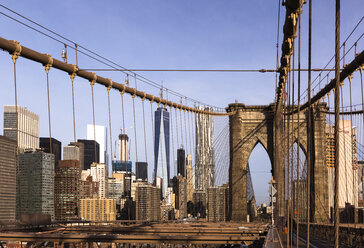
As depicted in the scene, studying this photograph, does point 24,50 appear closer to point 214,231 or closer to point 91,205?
point 214,231

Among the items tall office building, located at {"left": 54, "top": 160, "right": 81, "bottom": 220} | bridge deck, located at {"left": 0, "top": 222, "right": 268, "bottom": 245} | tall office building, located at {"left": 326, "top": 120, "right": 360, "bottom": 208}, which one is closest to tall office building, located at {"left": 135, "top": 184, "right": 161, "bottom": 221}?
tall office building, located at {"left": 54, "top": 160, "right": 81, "bottom": 220}

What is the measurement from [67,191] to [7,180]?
22.5 metres

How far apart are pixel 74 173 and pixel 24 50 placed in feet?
583

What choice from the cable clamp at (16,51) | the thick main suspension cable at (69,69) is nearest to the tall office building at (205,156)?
the thick main suspension cable at (69,69)

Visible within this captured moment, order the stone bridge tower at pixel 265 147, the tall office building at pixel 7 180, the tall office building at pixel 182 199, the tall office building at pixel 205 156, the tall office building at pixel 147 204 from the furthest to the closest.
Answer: the tall office building at pixel 7 180
the tall office building at pixel 147 204
the tall office building at pixel 182 199
the tall office building at pixel 205 156
the stone bridge tower at pixel 265 147

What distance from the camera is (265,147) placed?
1256 inches

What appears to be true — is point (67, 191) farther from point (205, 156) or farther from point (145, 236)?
point (145, 236)

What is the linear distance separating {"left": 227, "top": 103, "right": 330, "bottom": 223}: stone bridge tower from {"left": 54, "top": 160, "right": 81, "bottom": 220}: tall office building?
5627 inches

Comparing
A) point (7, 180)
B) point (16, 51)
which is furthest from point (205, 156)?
point (7, 180)

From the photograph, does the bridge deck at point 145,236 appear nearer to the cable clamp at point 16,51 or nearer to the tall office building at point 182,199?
the cable clamp at point 16,51

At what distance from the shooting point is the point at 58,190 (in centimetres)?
19050

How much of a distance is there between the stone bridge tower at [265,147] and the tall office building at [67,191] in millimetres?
142934

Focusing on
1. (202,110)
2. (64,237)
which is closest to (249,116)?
(202,110)

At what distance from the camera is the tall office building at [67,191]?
17025 cm
